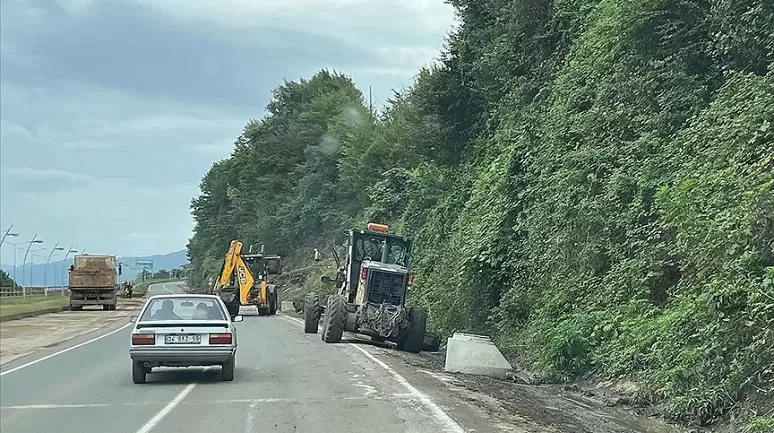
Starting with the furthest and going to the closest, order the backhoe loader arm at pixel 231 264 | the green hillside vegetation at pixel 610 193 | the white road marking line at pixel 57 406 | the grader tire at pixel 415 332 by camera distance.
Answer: the backhoe loader arm at pixel 231 264, the grader tire at pixel 415 332, the green hillside vegetation at pixel 610 193, the white road marking line at pixel 57 406

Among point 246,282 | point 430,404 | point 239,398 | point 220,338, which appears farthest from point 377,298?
point 246,282

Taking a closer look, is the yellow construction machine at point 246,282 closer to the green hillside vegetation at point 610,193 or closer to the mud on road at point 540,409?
the green hillside vegetation at point 610,193

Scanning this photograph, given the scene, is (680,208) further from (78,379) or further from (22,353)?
(22,353)

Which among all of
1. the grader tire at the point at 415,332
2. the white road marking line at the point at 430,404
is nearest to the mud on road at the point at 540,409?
the white road marking line at the point at 430,404

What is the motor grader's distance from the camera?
80.3 feet

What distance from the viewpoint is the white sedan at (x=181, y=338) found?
49.7 ft

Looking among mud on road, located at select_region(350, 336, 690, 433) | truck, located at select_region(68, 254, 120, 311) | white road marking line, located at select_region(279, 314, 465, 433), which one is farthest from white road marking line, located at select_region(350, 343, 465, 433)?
truck, located at select_region(68, 254, 120, 311)

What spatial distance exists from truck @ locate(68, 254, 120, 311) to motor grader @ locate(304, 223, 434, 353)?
2702 cm

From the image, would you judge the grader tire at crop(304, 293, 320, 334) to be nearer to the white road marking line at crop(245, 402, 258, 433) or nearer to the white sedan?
the white sedan

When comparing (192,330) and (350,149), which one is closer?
(192,330)

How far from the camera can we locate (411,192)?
42062 mm

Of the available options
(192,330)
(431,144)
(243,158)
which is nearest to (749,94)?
(192,330)

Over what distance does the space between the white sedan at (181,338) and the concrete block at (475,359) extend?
17.7 ft

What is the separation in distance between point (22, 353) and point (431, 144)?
69.1 feet
